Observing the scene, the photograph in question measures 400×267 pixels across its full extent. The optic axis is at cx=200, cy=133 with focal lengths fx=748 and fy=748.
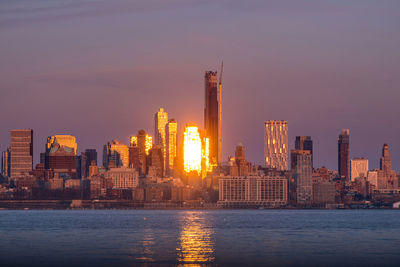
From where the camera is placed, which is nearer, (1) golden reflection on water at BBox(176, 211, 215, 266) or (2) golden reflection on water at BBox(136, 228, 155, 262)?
(1) golden reflection on water at BBox(176, 211, 215, 266)

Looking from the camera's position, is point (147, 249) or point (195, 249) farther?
point (195, 249)

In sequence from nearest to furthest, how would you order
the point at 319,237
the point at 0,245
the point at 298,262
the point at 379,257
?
1. the point at 298,262
2. the point at 379,257
3. the point at 0,245
4. the point at 319,237

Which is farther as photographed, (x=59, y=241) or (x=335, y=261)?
(x=59, y=241)

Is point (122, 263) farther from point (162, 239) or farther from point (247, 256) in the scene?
point (162, 239)

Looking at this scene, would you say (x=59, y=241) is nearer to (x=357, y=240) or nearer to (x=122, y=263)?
(x=122, y=263)

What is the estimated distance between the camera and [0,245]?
123812mm

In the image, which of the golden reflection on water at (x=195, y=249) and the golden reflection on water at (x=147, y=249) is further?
the golden reflection on water at (x=147, y=249)

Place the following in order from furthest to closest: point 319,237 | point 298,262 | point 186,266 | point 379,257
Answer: point 319,237 < point 379,257 < point 298,262 < point 186,266

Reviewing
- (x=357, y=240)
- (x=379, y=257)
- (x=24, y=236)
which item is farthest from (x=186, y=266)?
(x=24, y=236)

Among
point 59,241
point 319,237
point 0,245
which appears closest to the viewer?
point 0,245

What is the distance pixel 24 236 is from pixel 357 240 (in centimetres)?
6615

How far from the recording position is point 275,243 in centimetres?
13088

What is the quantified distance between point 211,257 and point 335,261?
16.7m

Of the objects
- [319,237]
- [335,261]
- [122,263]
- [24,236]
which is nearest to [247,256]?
[335,261]
